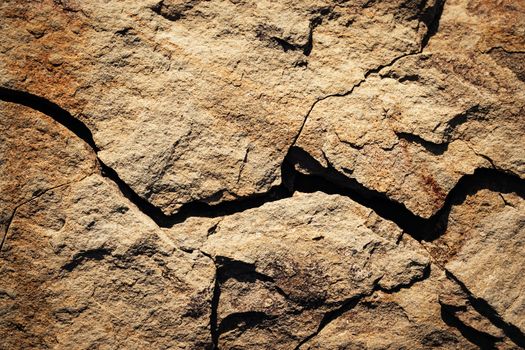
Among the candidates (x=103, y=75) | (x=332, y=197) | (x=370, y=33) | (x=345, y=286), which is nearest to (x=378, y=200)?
(x=332, y=197)

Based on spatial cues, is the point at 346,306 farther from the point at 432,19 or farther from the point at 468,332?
the point at 432,19

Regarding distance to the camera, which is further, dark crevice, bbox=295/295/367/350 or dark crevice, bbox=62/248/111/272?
dark crevice, bbox=295/295/367/350

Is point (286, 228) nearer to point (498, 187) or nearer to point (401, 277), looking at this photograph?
point (401, 277)

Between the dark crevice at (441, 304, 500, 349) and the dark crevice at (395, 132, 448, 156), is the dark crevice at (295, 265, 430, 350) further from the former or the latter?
the dark crevice at (395, 132, 448, 156)

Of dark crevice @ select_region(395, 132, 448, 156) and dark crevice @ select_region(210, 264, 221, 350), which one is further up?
dark crevice @ select_region(395, 132, 448, 156)

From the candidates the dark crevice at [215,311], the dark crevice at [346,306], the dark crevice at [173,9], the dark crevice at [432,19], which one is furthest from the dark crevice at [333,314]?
the dark crevice at [173,9]

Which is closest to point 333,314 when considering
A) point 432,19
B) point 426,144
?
point 426,144

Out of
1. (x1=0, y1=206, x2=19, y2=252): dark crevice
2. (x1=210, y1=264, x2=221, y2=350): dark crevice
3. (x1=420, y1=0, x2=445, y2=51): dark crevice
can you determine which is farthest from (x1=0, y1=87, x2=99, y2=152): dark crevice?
(x1=420, y1=0, x2=445, y2=51): dark crevice
